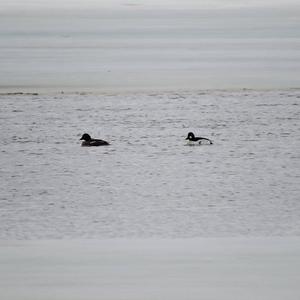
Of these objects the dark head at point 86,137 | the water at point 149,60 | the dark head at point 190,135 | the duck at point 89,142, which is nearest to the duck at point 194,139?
the dark head at point 190,135

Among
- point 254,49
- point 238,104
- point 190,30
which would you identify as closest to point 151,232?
point 238,104

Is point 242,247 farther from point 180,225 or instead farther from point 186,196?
point 186,196

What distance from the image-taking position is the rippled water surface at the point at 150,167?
810 cm

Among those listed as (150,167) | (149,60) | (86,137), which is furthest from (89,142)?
(149,60)

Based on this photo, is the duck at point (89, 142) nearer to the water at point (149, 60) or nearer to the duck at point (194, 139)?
the duck at point (194, 139)

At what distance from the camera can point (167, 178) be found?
1027 cm

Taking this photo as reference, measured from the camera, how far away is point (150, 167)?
10914mm

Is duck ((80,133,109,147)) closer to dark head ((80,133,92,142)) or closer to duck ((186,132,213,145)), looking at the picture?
dark head ((80,133,92,142))

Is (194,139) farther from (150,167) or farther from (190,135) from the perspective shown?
(150,167)

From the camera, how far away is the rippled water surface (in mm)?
8102

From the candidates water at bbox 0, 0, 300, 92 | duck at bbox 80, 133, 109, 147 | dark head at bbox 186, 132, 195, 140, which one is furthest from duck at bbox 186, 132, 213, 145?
water at bbox 0, 0, 300, 92

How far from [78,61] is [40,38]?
11.9 metres

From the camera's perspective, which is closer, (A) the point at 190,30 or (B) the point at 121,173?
(B) the point at 121,173

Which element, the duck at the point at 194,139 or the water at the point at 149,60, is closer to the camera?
the duck at the point at 194,139
